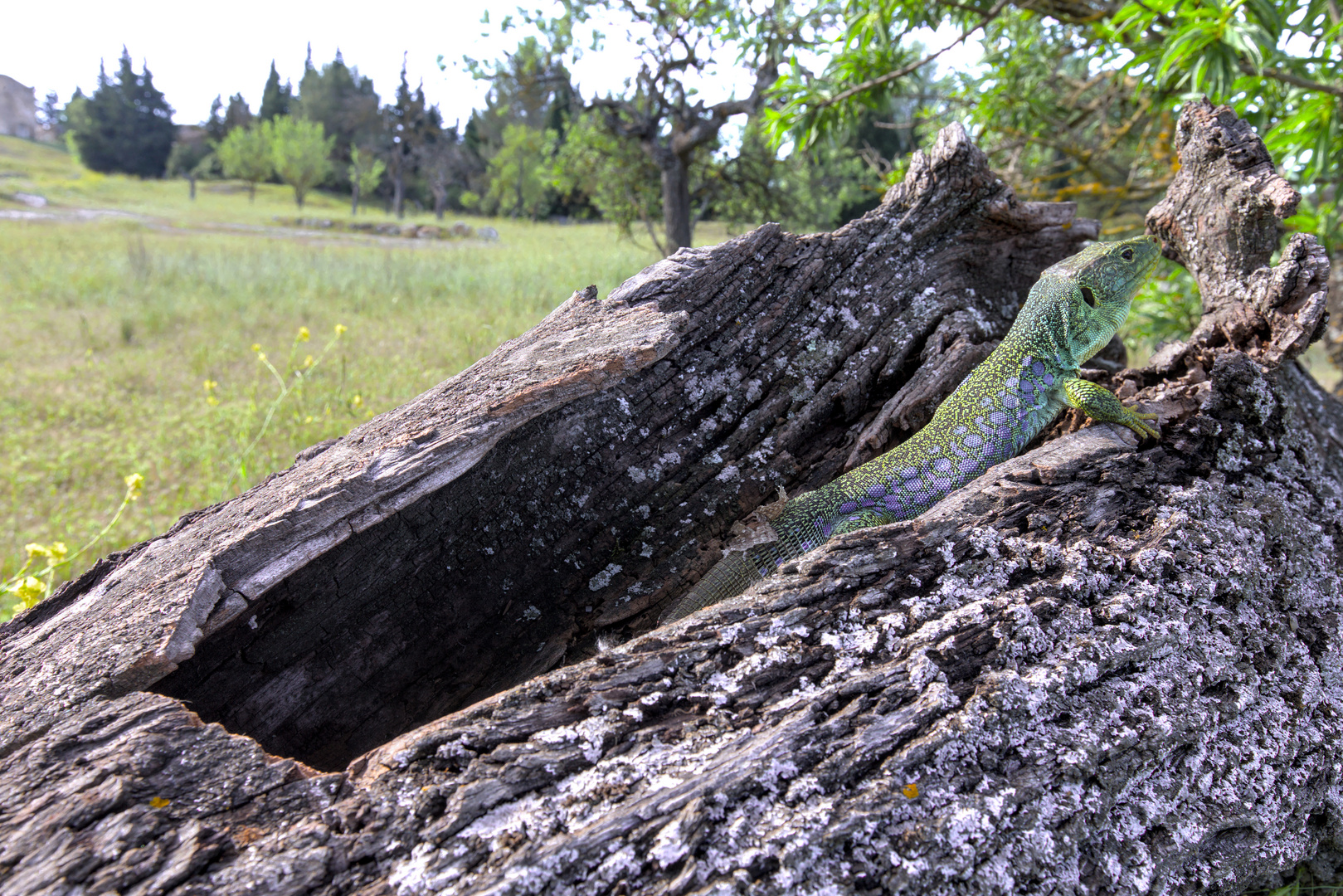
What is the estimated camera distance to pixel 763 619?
1.81 metres

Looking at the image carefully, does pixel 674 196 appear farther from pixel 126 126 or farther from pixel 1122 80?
pixel 126 126

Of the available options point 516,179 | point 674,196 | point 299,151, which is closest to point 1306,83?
point 674,196

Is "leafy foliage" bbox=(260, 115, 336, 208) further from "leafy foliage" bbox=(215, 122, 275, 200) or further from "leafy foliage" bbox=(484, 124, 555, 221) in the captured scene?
"leafy foliage" bbox=(484, 124, 555, 221)

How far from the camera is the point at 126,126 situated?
1916 inches

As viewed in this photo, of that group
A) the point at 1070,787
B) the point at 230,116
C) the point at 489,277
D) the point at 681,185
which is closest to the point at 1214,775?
the point at 1070,787

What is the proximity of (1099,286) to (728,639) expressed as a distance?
2465 millimetres

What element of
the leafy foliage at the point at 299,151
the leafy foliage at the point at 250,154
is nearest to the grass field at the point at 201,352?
the leafy foliage at the point at 299,151

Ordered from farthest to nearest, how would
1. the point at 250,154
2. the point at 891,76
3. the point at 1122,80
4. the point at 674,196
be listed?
the point at 250,154 → the point at 674,196 → the point at 1122,80 → the point at 891,76

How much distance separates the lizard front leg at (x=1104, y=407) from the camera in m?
2.47

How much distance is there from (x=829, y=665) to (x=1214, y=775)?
3.55 ft

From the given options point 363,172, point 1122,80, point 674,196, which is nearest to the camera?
point 1122,80

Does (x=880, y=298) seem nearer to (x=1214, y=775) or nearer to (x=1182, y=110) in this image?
(x=1182, y=110)

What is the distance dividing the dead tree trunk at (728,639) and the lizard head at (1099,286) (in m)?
0.32

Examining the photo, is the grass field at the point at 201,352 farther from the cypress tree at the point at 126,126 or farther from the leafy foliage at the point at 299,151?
the cypress tree at the point at 126,126
